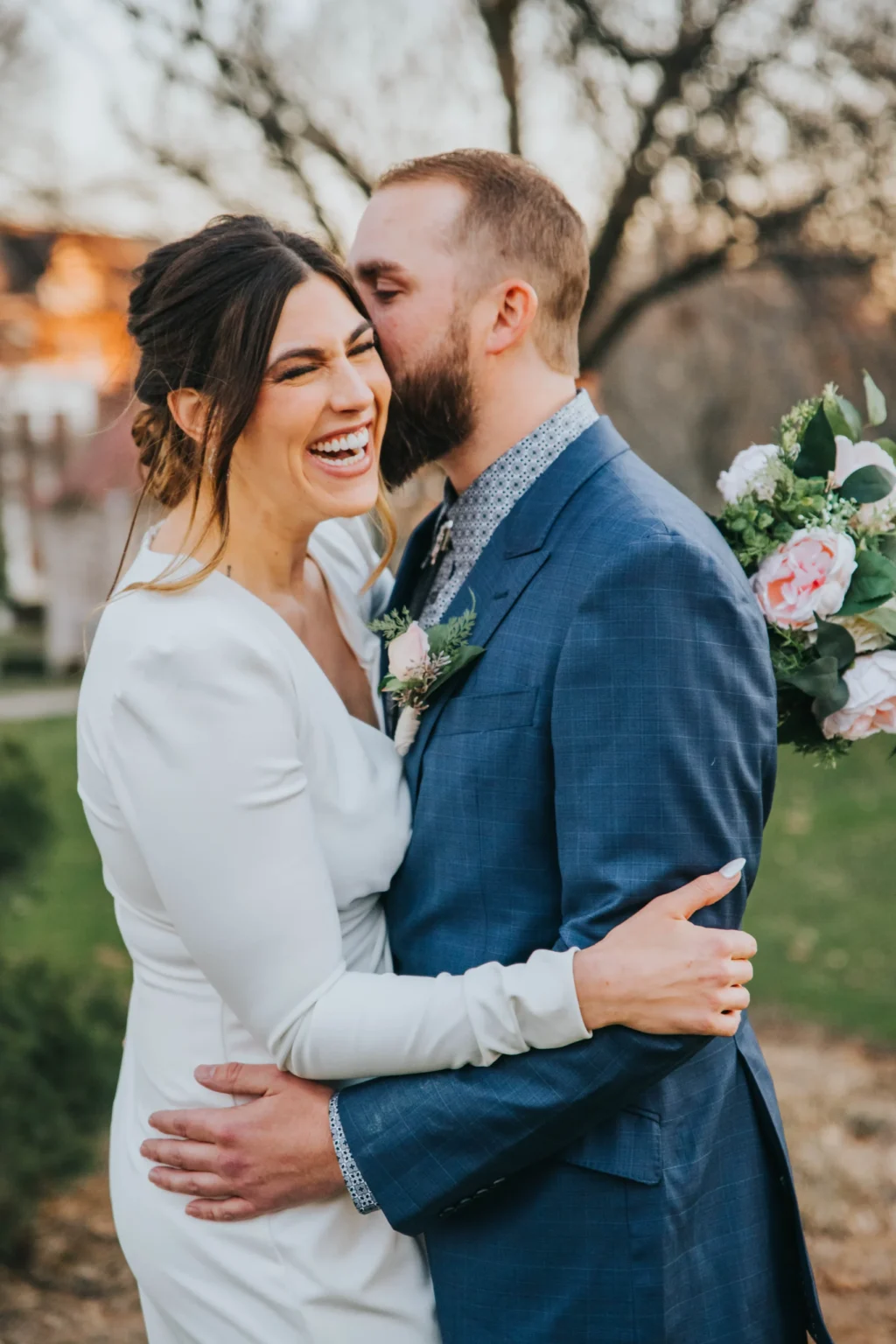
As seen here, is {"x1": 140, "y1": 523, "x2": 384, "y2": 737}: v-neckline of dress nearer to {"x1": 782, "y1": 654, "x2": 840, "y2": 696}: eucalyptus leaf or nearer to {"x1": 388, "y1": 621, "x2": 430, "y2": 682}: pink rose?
{"x1": 388, "y1": 621, "x2": 430, "y2": 682}: pink rose

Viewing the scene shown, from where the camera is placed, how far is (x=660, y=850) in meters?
1.81

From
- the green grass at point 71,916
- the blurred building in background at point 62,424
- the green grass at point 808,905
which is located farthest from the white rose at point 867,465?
the green grass at point 71,916

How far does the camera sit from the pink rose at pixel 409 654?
2.05m

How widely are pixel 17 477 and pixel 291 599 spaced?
12203 millimetres

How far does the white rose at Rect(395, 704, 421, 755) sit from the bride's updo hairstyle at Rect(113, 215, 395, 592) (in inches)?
15.5

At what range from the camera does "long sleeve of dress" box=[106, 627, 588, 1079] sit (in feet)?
6.09

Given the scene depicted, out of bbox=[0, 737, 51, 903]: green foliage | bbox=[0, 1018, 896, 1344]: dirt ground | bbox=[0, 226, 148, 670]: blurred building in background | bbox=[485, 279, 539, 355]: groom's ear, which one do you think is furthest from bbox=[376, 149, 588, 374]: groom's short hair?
bbox=[0, 1018, 896, 1344]: dirt ground

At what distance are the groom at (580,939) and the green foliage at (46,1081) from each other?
6.87ft

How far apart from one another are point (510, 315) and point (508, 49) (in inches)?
106

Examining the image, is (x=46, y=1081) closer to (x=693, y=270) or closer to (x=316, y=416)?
(x=316, y=416)

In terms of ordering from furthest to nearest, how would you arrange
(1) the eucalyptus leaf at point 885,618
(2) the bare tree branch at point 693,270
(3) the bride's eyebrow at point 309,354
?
(2) the bare tree branch at point 693,270, (1) the eucalyptus leaf at point 885,618, (3) the bride's eyebrow at point 309,354

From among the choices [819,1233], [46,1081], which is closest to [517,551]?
[46,1081]

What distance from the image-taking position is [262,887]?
6.11 ft

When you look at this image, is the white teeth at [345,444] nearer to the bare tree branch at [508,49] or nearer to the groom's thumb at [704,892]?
the groom's thumb at [704,892]
